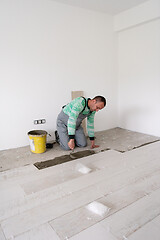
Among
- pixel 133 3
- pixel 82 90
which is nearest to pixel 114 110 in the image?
pixel 82 90

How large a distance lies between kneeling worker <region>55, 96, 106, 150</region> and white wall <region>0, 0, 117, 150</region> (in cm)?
47

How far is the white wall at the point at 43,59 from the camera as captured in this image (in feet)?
10.5

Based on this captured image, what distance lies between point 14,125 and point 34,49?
1.34 metres

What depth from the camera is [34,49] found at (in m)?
3.41

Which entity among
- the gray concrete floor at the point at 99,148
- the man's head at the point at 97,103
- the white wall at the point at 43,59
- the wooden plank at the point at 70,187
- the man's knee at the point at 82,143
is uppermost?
the white wall at the point at 43,59

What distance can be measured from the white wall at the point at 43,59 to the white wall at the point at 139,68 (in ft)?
1.50

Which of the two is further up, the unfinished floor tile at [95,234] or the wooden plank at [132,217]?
the wooden plank at [132,217]

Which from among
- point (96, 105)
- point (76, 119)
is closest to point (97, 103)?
point (96, 105)

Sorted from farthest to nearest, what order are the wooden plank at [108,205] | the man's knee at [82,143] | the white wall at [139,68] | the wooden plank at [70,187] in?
1. the white wall at [139,68]
2. the man's knee at [82,143]
3. the wooden plank at [70,187]
4. the wooden plank at [108,205]

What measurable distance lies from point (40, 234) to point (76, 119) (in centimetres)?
183

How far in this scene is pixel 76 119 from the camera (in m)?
2.99

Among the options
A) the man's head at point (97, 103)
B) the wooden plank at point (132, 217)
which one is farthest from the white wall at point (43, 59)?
the wooden plank at point (132, 217)

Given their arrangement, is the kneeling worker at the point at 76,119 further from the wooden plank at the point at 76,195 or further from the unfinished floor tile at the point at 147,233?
the unfinished floor tile at the point at 147,233

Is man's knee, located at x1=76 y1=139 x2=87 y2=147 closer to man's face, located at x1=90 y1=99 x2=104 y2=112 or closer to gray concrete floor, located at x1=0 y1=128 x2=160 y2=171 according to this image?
gray concrete floor, located at x1=0 y1=128 x2=160 y2=171
